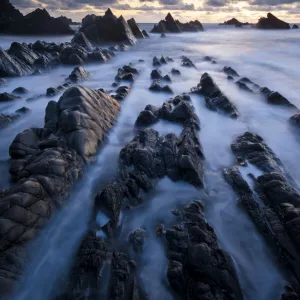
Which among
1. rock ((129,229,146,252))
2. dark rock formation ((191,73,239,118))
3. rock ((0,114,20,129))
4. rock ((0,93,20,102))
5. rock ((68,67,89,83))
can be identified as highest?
rock ((129,229,146,252))

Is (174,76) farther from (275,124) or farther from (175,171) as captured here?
(175,171)

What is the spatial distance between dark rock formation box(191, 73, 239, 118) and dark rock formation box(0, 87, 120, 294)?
12.6ft

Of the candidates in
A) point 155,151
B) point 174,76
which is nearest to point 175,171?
point 155,151

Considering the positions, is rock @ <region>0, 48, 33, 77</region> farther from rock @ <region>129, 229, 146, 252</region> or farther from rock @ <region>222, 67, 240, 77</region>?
rock @ <region>129, 229, 146, 252</region>

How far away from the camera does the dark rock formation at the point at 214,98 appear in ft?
28.5

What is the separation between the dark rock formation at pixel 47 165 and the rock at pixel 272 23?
76.4m

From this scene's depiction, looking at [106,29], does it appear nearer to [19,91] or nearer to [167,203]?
[19,91]

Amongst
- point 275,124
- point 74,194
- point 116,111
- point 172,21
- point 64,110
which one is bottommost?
point 172,21

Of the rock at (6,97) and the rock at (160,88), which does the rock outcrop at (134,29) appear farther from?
the rock at (6,97)

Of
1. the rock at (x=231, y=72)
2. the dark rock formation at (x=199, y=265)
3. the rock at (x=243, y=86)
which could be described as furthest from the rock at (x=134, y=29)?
the dark rock formation at (x=199, y=265)

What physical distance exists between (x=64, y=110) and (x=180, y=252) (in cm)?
428

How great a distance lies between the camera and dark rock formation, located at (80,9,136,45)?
97.8 ft

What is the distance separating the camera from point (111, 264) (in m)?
3.40

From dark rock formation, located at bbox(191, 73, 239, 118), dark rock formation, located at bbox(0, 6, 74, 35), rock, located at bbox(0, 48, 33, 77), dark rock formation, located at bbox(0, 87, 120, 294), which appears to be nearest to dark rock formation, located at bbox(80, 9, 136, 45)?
rock, located at bbox(0, 48, 33, 77)
